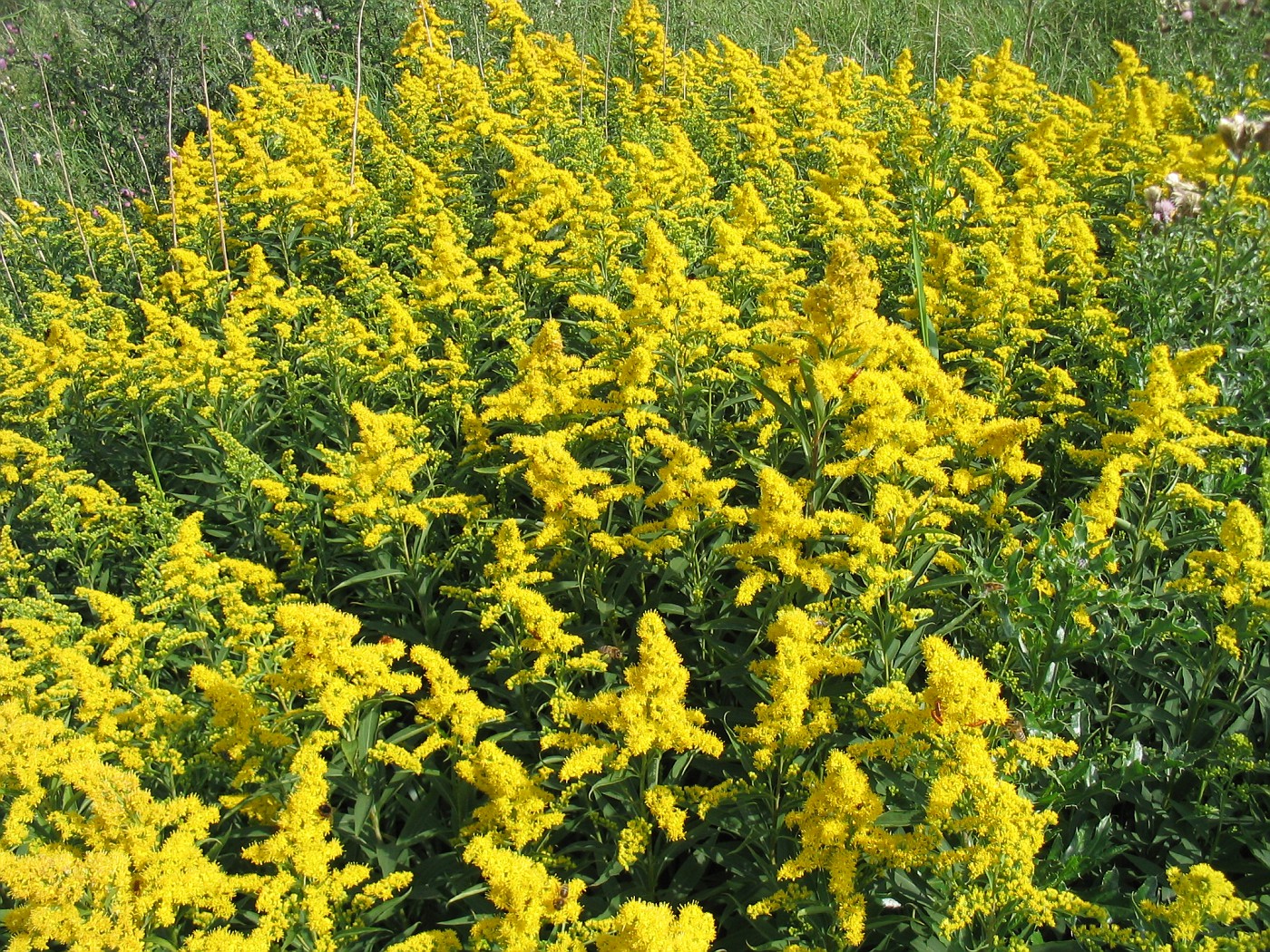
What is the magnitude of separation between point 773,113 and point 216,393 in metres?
4.19

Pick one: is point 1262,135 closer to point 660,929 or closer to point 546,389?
point 546,389

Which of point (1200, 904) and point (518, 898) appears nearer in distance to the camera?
point (1200, 904)

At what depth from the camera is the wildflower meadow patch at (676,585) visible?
7.58 feet

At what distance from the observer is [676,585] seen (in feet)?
11.1

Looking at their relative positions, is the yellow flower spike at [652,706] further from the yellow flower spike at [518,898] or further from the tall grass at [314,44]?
the tall grass at [314,44]

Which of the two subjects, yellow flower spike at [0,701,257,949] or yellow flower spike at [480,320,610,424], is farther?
yellow flower spike at [480,320,610,424]

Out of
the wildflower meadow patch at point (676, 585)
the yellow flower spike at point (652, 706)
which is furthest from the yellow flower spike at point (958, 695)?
the yellow flower spike at point (652, 706)

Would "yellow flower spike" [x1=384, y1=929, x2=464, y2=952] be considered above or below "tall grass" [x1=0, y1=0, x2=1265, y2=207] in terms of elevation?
below

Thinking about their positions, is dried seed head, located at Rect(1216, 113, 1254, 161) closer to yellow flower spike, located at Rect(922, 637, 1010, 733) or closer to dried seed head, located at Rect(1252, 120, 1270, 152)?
dried seed head, located at Rect(1252, 120, 1270, 152)

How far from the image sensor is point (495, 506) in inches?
148

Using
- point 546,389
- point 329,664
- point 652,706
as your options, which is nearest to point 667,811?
point 652,706

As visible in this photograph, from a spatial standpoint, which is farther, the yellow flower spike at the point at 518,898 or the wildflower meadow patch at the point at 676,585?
the wildflower meadow patch at the point at 676,585

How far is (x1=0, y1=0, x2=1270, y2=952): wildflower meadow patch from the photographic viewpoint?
→ 2311mm

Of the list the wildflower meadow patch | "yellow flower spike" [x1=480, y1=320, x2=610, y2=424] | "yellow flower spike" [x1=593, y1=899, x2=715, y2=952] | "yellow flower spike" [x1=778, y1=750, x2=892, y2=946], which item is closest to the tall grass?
the wildflower meadow patch
